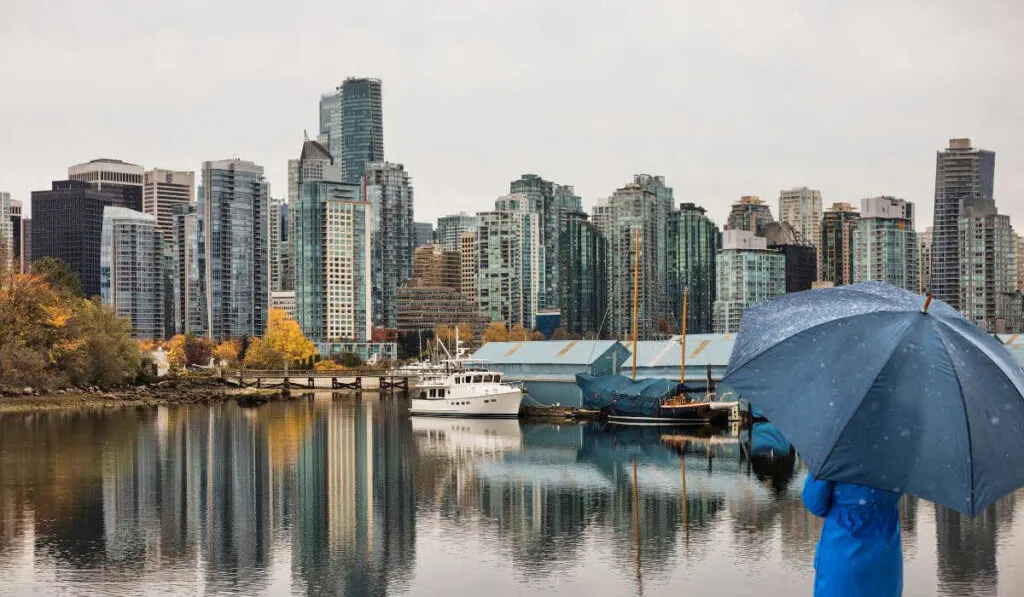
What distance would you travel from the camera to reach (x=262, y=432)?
57281 millimetres

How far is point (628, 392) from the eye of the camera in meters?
59.8

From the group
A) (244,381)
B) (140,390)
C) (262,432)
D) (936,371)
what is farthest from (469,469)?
(244,381)

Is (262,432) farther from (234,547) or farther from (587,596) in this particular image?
(587,596)

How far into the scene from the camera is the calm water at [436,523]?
2166 cm

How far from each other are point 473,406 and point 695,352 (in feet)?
62.3

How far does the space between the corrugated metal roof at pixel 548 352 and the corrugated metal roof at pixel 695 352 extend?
17.7 ft

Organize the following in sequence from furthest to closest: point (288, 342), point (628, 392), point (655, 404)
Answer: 1. point (288, 342)
2. point (628, 392)
3. point (655, 404)

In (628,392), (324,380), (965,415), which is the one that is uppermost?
(965,415)

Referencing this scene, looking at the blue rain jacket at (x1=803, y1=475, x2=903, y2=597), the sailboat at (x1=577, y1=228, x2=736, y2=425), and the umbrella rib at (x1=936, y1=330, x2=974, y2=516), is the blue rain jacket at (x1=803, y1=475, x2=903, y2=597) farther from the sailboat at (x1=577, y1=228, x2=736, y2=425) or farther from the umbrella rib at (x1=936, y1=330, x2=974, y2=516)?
the sailboat at (x1=577, y1=228, x2=736, y2=425)

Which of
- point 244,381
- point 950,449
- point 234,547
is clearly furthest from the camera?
point 244,381

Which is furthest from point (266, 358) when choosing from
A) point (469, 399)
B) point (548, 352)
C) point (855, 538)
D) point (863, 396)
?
point (863, 396)

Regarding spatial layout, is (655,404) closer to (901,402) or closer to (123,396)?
(123,396)

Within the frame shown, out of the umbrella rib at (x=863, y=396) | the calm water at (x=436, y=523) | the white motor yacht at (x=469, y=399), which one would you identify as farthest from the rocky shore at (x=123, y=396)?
the umbrella rib at (x=863, y=396)

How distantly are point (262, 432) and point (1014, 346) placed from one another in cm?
4892
